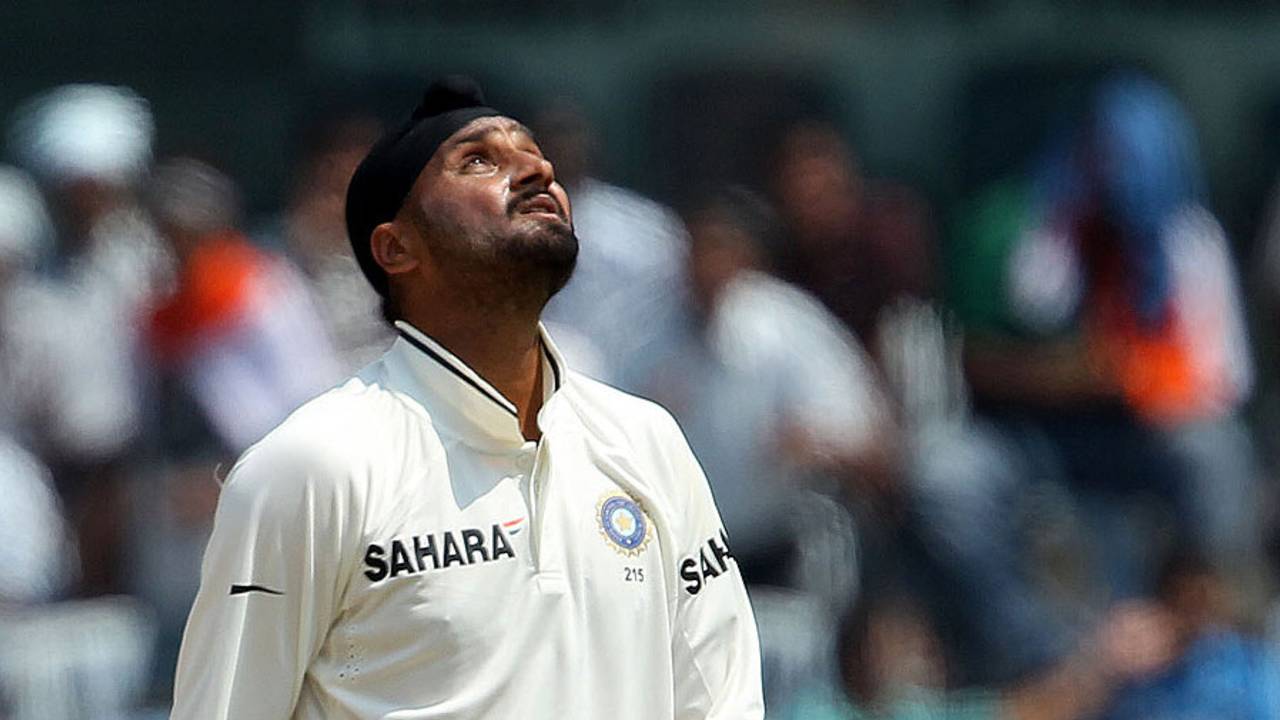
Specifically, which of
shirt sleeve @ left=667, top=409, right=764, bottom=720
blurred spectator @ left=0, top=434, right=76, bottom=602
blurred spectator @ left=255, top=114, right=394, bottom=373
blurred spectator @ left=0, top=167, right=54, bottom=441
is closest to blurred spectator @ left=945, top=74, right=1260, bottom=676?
blurred spectator @ left=255, top=114, right=394, bottom=373

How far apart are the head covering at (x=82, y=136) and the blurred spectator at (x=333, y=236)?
53cm

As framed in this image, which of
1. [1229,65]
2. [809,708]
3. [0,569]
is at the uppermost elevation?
[1229,65]

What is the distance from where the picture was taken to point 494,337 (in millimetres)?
3812

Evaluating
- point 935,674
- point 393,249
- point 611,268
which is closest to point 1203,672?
point 935,674

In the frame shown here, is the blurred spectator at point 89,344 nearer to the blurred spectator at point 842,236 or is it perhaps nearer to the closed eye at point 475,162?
the blurred spectator at point 842,236

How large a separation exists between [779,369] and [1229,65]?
261cm

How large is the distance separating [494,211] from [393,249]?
18 centimetres

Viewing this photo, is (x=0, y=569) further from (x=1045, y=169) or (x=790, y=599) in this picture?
(x=1045, y=169)

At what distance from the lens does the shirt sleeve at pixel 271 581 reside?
3.56m

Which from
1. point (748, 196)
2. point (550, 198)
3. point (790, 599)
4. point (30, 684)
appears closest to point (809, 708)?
point (790, 599)

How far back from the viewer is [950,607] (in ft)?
28.5

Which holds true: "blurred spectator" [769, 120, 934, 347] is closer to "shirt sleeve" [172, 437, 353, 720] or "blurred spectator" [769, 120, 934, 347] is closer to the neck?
the neck

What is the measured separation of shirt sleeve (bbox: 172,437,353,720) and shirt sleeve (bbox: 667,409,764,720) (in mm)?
540

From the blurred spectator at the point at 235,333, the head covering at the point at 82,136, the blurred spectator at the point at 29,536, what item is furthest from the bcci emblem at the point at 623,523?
the head covering at the point at 82,136
